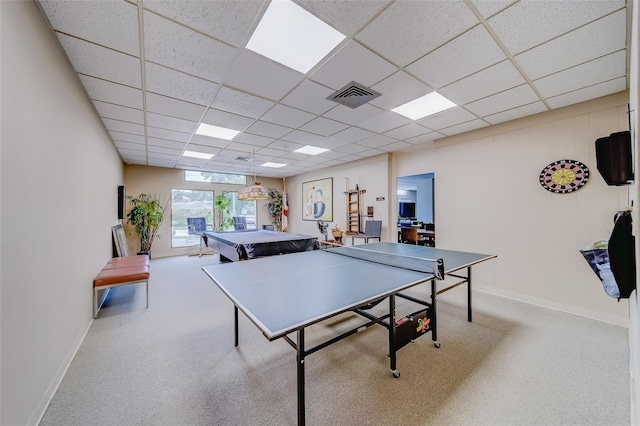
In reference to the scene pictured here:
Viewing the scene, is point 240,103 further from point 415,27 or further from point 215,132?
point 415,27

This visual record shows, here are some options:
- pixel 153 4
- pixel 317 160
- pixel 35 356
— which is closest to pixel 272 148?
pixel 317 160

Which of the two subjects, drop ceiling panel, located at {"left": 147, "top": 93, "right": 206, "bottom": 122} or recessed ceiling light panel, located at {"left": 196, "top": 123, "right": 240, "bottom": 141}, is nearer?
drop ceiling panel, located at {"left": 147, "top": 93, "right": 206, "bottom": 122}

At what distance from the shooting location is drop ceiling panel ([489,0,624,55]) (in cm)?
163

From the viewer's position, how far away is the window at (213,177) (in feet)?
25.8

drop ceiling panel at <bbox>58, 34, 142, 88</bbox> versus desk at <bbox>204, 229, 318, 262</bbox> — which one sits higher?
drop ceiling panel at <bbox>58, 34, 142, 88</bbox>

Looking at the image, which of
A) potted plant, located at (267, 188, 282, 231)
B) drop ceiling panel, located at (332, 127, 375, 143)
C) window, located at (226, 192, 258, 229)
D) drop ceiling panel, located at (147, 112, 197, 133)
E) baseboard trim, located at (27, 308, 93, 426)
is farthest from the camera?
potted plant, located at (267, 188, 282, 231)

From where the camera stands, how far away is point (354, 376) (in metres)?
1.99

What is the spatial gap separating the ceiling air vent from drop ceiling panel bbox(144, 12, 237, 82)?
1185 millimetres

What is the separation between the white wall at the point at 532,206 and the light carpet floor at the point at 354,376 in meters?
0.54

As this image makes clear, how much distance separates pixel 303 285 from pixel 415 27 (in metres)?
2.13

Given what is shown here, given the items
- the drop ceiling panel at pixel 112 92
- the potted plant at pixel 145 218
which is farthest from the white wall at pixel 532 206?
the potted plant at pixel 145 218

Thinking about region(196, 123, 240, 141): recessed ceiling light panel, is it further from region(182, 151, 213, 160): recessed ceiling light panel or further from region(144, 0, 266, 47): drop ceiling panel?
region(144, 0, 266, 47): drop ceiling panel

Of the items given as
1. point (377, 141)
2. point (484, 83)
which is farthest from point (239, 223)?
point (484, 83)

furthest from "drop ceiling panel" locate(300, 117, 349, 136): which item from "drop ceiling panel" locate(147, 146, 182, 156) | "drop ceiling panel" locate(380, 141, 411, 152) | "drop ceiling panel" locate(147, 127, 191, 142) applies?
"drop ceiling panel" locate(147, 146, 182, 156)
